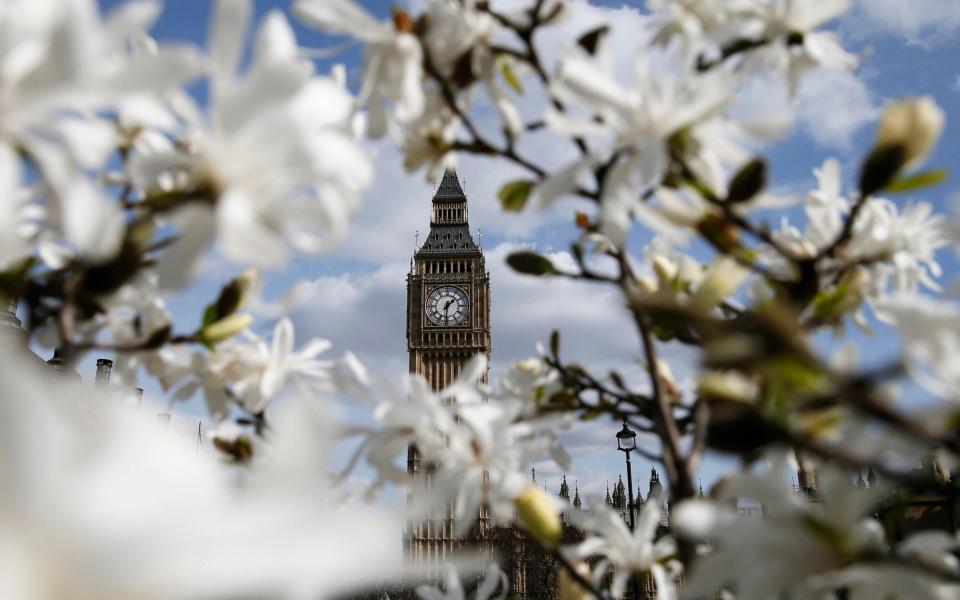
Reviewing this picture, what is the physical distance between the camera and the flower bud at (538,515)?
1.60ft

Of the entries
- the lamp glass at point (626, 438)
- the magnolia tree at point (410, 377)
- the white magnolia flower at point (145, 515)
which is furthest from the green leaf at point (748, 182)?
the lamp glass at point (626, 438)

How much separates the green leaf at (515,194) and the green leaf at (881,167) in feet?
0.76

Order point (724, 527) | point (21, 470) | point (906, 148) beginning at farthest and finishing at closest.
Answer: point (906, 148) < point (724, 527) < point (21, 470)

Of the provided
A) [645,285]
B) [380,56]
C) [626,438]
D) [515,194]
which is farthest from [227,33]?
[626,438]

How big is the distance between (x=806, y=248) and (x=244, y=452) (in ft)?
1.68

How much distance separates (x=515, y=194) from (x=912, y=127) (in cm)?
27

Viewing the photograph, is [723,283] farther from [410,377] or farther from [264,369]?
[264,369]

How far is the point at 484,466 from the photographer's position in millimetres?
476

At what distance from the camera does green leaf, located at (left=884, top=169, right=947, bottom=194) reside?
0.41 m

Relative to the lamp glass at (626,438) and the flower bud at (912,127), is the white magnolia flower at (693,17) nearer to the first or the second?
the flower bud at (912,127)

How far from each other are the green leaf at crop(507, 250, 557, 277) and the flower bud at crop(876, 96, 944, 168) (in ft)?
0.98

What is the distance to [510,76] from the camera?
56cm

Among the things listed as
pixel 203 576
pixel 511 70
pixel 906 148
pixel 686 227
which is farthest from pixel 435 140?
pixel 203 576

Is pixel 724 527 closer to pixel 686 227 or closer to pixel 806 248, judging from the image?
pixel 686 227
